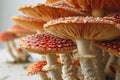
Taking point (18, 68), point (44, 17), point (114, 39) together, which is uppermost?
point (44, 17)

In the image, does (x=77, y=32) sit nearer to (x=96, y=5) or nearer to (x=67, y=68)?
(x=96, y=5)

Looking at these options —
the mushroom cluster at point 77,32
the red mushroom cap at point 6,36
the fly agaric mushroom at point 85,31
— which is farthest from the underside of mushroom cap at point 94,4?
the red mushroom cap at point 6,36

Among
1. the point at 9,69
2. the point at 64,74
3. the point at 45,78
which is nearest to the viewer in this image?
the point at 64,74

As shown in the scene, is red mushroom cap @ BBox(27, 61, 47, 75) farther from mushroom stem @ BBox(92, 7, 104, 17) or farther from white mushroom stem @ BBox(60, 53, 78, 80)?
mushroom stem @ BBox(92, 7, 104, 17)

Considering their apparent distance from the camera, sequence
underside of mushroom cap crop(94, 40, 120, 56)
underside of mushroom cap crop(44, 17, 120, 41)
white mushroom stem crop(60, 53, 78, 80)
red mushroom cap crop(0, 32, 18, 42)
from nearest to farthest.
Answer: underside of mushroom cap crop(44, 17, 120, 41)
underside of mushroom cap crop(94, 40, 120, 56)
white mushroom stem crop(60, 53, 78, 80)
red mushroom cap crop(0, 32, 18, 42)

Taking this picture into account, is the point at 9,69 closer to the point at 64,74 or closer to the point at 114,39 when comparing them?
the point at 64,74

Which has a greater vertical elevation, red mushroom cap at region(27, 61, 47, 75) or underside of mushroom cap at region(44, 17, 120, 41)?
underside of mushroom cap at region(44, 17, 120, 41)

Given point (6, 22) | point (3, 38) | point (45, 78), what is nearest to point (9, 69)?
point (3, 38)

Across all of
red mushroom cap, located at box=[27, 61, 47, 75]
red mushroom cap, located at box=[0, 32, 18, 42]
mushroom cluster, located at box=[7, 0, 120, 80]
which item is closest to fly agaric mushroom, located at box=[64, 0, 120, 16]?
mushroom cluster, located at box=[7, 0, 120, 80]
